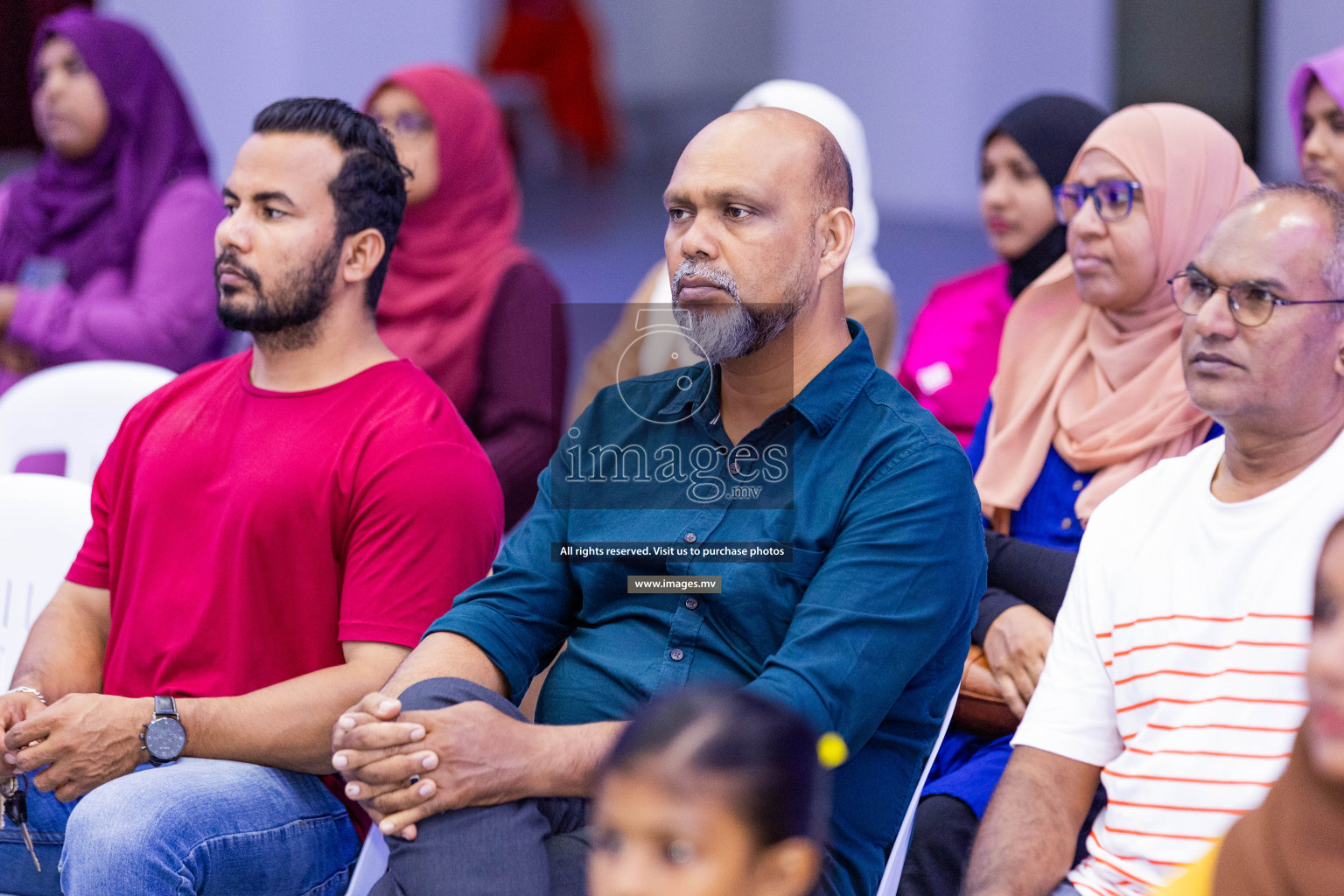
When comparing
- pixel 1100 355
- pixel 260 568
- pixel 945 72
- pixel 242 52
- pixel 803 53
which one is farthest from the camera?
pixel 803 53

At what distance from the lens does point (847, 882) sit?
1.69 meters

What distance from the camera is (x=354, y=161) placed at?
2.34m

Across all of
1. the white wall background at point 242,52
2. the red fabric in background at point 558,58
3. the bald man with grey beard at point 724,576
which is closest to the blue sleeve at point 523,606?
the bald man with grey beard at point 724,576

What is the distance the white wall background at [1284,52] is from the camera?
6375 mm

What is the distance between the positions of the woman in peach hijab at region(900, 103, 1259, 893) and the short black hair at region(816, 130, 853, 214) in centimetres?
73

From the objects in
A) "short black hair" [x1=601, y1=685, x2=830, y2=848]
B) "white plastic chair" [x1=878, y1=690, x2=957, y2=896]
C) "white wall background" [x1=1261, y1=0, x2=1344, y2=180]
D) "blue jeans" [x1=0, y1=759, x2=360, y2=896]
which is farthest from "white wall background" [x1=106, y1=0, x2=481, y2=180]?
"short black hair" [x1=601, y1=685, x2=830, y2=848]

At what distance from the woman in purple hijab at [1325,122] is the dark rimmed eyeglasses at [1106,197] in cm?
46

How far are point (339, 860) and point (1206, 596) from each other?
1246 mm

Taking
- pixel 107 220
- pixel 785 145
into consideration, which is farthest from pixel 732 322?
pixel 107 220

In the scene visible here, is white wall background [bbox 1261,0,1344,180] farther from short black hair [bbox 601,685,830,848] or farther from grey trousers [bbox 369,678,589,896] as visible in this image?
short black hair [bbox 601,685,830,848]

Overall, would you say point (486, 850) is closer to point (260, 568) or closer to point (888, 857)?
point (888, 857)

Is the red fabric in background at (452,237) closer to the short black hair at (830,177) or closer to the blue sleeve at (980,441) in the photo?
the blue sleeve at (980,441)

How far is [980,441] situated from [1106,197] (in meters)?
0.51

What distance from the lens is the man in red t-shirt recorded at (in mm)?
1917
